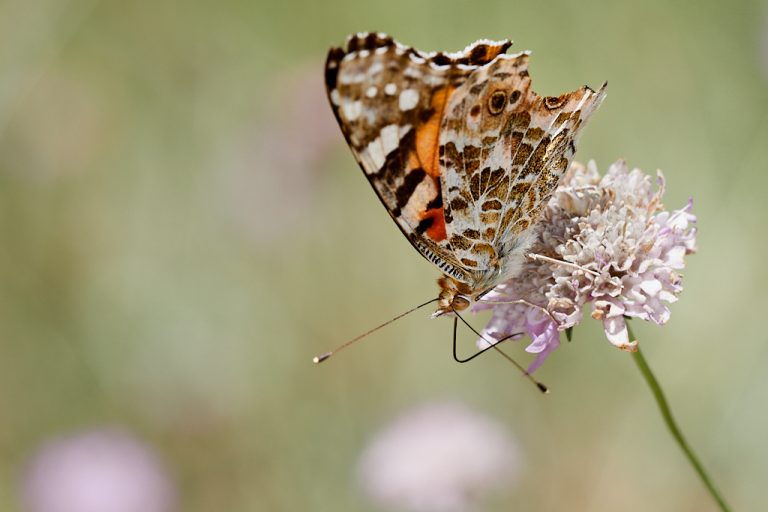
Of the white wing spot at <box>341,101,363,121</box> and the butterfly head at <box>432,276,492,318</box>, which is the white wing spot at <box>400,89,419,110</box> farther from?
the butterfly head at <box>432,276,492,318</box>

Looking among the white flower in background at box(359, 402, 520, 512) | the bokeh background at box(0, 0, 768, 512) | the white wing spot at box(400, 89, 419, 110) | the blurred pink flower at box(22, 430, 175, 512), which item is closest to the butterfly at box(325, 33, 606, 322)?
the white wing spot at box(400, 89, 419, 110)

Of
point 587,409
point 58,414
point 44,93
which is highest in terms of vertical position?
point 44,93

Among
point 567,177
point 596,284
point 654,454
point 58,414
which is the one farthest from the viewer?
point 58,414

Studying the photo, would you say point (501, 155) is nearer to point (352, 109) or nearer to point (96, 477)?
point (352, 109)

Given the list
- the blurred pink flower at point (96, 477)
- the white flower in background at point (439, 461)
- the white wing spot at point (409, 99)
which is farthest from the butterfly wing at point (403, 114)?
the blurred pink flower at point (96, 477)

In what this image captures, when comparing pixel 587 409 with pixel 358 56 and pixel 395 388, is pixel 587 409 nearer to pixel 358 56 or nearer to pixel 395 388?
pixel 395 388

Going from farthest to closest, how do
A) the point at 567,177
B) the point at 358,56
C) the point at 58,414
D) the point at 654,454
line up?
the point at 58,414
the point at 654,454
the point at 567,177
the point at 358,56

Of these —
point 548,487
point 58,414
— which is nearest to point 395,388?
point 548,487

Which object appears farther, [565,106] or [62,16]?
[62,16]
